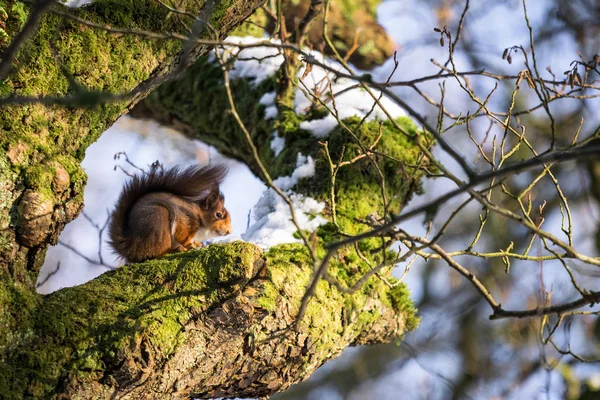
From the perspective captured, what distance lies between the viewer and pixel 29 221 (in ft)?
6.53

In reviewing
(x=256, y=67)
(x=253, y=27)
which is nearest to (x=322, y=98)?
(x=256, y=67)

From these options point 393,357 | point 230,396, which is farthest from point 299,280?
point 393,357

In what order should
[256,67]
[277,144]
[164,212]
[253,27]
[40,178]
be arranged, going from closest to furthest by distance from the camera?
[40,178] → [164,212] → [277,144] → [256,67] → [253,27]

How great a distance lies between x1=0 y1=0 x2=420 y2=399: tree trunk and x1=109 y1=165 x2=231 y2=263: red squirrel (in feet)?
1.65

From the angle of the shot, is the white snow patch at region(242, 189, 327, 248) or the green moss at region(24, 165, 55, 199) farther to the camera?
the white snow patch at region(242, 189, 327, 248)

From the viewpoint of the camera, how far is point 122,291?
211 centimetres

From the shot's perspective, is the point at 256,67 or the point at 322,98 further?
the point at 256,67

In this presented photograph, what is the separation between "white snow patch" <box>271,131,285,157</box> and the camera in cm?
349

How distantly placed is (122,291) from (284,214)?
3.35 ft

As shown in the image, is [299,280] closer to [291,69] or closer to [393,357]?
[291,69]

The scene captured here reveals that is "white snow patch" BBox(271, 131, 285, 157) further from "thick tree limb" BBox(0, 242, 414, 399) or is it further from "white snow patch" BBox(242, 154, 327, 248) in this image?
"thick tree limb" BBox(0, 242, 414, 399)

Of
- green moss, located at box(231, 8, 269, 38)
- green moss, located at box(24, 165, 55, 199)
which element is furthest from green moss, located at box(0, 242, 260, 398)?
green moss, located at box(231, 8, 269, 38)

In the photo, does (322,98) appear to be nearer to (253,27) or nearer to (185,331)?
(253,27)

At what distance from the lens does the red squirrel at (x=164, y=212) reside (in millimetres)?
2754
